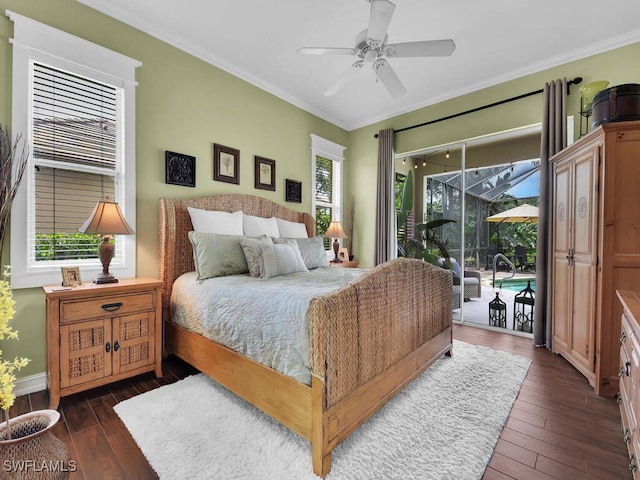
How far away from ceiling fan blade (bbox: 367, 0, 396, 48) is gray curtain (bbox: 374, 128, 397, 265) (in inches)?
93.5

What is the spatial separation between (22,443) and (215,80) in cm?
335

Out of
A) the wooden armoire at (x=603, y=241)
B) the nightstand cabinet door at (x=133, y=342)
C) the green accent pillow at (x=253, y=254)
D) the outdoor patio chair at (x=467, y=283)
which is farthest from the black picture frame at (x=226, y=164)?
the wooden armoire at (x=603, y=241)

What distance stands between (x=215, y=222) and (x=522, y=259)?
3.72 m

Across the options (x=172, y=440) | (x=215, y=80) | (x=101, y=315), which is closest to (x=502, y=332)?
(x=172, y=440)

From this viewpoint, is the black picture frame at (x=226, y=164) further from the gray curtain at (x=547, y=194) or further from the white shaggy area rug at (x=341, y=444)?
the gray curtain at (x=547, y=194)

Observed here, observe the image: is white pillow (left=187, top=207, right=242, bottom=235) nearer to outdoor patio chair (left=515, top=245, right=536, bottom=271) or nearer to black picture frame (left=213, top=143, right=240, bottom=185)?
black picture frame (left=213, top=143, right=240, bottom=185)

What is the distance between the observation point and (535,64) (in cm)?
330

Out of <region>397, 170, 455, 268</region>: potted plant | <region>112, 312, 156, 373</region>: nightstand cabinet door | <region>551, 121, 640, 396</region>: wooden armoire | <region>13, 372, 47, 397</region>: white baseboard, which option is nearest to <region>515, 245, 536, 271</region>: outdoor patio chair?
<region>397, 170, 455, 268</region>: potted plant

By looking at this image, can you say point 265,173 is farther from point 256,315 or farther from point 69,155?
point 256,315

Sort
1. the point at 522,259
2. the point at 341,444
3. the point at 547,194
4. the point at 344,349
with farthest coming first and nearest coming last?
1. the point at 522,259
2. the point at 547,194
3. the point at 341,444
4. the point at 344,349

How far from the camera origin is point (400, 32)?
9.06 ft

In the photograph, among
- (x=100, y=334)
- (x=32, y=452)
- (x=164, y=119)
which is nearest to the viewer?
(x=32, y=452)

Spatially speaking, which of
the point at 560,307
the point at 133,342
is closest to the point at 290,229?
the point at 133,342

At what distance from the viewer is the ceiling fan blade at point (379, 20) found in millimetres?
1824
